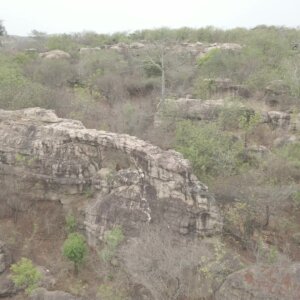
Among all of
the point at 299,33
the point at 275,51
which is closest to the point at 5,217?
the point at 275,51

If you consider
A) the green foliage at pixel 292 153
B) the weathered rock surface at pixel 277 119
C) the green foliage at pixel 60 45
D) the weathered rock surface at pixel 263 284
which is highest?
the green foliage at pixel 60 45

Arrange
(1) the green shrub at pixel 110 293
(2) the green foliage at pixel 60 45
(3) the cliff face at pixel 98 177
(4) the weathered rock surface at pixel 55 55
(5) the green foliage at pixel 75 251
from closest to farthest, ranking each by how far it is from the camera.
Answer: (1) the green shrub at pixel 110 293 → (3) the cliff face at pixel 98 177 → (5) the green foliage at pixel 75 251 → (4) the weathered rock surface at pixel 55 55 → (2) the green foliage at pixel 60 45

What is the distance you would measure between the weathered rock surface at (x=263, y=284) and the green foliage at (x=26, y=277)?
15.1 feet

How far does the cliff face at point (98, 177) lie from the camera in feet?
34.8

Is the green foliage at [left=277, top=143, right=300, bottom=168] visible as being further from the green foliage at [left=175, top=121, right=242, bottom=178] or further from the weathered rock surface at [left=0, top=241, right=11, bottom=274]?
the weathered rock surface at [left=0, top=241, right=11, bottom=274]

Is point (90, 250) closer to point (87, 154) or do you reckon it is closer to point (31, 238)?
point (31, 238)

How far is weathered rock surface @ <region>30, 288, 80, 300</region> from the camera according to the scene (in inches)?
360

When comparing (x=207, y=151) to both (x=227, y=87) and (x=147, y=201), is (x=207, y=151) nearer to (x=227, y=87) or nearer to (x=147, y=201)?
(x=147, y=201)

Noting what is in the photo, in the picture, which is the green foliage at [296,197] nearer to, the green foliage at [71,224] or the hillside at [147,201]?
the hillside at [147,201]

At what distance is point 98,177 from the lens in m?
12.1

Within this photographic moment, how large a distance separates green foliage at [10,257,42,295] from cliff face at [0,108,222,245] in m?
1.94

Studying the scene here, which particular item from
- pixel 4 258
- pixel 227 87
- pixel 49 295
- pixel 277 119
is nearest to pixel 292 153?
pixel 277 119

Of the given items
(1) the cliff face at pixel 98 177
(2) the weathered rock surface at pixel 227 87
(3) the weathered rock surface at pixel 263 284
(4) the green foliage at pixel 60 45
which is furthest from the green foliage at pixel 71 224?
(4) the green foliage at pixel 60 45

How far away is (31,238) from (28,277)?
2.17 metres
